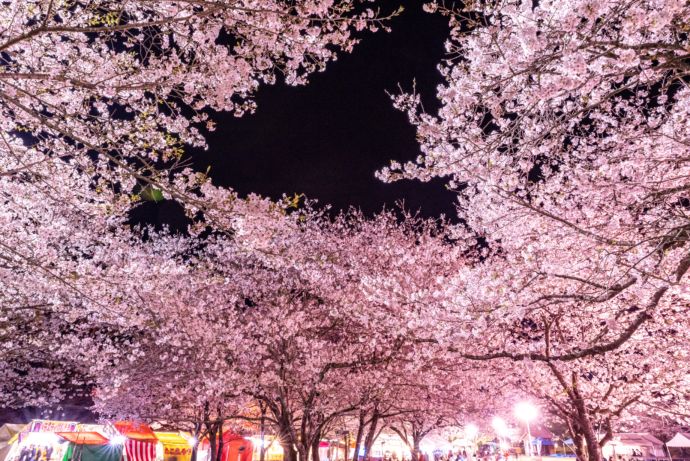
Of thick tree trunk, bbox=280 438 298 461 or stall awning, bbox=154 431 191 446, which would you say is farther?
stall awning, bbox=154 431 191 446

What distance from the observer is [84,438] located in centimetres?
1364

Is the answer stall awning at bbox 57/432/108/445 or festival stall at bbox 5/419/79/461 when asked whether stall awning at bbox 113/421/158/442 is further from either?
festival stall at bbox 5/419/79/461

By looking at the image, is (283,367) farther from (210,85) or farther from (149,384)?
(210,85)

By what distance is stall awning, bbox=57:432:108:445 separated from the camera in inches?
517

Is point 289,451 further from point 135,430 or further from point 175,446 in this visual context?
point 175,446

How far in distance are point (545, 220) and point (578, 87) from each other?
3.90 m

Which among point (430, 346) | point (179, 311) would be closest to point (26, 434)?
point (179, 311)

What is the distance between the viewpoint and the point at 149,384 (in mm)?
16109

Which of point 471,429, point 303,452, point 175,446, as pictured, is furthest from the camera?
point 471,429

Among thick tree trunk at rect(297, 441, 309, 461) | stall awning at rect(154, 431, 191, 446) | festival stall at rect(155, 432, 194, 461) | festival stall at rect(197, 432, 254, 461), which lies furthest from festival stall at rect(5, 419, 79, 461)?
festival stall at rect(197, 432, 254, 461)

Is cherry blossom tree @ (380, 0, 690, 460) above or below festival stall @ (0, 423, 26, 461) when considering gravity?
above

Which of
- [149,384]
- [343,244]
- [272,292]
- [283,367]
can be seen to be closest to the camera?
[283,367]

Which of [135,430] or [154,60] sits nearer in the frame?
[154,60]

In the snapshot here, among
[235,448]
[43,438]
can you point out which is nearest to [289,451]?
[43,438]
